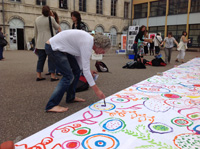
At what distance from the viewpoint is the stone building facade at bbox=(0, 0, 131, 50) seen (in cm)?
1715

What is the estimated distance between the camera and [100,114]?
237cm

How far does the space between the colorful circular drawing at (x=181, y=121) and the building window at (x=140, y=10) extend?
25499 mm

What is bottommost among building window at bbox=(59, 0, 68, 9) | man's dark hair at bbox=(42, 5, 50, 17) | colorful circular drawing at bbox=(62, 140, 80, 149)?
colorful circular drawing at bbox=(62, 140, 80, 149)

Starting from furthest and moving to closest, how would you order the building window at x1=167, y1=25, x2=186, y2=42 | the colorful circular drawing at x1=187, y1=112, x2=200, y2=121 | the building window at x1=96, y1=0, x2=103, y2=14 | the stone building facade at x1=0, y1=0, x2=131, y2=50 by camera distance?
the building window at x1=96, y1=0, x2=103, y2=14, the building window at x1=167, y1=25, x2=186, y2=42, the stone building facade at x1=0, y1=0, x2=131, y2=50, the colorful circular drawing at x1=187, y1=112, x2=200, y2=121

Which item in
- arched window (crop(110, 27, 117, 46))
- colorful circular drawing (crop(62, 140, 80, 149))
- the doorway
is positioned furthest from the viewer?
arched window (crop(110, 27, 117, 46))

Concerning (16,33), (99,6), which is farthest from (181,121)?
(99,6)

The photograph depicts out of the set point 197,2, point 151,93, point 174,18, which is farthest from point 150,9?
point 151,93

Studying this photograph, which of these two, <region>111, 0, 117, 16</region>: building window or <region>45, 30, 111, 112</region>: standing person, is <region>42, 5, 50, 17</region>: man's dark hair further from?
<region>111, 0, 117, 16</region>: building window

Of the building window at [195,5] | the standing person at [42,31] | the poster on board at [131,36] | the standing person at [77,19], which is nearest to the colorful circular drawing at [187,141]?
the standing person at [42,31]

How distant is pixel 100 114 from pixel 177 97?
1.52m

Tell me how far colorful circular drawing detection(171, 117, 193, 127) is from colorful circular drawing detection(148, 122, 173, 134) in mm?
167

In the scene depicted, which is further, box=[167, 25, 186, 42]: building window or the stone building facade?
box=[167, 25, 186, 42]: building window

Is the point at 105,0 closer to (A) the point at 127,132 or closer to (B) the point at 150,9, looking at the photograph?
(B) the point at 150,9

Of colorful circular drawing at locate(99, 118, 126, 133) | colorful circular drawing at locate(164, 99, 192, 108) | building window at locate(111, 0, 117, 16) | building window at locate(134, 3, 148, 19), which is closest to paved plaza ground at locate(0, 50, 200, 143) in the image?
colorful circular drawing at locate(99, 118, 126, 133)
